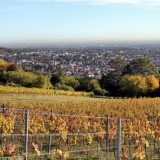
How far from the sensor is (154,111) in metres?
21.9

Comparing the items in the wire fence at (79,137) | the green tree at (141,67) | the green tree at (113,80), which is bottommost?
the green tree at (113,80)

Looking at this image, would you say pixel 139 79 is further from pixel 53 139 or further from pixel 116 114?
pixel 53 139

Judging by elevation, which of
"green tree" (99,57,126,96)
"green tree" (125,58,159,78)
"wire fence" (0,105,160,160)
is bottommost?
"green tree" (99,57,126,96)

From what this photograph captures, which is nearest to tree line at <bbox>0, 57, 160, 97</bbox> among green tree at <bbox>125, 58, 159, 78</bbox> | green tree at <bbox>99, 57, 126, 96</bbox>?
green tree at <bbox>99, 57, 126, 96</bbox>

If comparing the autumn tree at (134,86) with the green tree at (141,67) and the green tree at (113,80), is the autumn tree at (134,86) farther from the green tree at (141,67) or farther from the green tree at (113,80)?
the green tree at (141,67)

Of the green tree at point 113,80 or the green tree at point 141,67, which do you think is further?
the green tree at point 141,67

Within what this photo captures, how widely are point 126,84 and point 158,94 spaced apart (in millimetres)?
4485

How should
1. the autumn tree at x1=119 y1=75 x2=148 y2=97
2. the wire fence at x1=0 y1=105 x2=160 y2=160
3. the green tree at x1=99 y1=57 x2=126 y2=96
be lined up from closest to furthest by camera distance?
the wire fence at x1=0 y1=105 x2=160 y2=160 → the autumn tree at x1=119 y1=75 x2=148 y2=97 → the green tree at x1=99 y1=57 x2=126 y2=96

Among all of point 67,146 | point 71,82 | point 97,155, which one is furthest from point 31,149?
point 71,82

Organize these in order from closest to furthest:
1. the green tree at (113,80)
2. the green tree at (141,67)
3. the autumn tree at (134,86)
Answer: the autumn tree at (134,86), the green tree at (113,80), the green tree at (141,67)

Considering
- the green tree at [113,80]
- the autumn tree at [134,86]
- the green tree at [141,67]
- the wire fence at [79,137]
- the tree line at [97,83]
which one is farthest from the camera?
the green tree at [141,67]

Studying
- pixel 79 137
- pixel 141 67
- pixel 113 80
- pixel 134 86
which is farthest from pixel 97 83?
pixel 79 137

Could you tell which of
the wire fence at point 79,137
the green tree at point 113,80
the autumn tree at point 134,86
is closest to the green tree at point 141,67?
the green tree at point 113,80

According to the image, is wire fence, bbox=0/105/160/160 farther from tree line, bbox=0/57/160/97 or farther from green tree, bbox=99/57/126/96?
green tree, bbox=99/57/126/96
